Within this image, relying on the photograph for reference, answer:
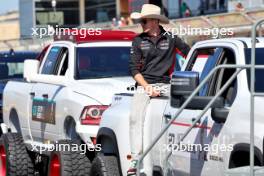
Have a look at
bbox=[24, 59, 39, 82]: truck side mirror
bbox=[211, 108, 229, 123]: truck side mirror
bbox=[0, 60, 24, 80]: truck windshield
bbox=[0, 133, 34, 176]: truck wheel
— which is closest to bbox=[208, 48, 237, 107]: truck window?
bbox=[211, 108, 229, 123]: truck side mirror

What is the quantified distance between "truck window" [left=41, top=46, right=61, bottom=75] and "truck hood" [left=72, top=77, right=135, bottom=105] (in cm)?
104

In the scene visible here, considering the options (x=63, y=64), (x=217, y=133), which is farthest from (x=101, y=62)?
(x=217, y=133)

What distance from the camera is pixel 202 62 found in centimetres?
764

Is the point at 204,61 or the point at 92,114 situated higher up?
the point at 204,61

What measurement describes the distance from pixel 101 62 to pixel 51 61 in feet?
3.27

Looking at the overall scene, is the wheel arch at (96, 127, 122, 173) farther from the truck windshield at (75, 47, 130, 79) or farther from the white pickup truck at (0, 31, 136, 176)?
the truck windshield at (75, 47, 130, 79)

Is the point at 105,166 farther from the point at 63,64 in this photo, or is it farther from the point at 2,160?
the point at 2,160

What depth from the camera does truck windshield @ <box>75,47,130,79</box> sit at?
442 inches

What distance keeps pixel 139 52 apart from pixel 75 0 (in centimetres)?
6580

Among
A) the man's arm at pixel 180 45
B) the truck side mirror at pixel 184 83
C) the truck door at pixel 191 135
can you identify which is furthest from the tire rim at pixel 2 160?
the truck side mirror at pixel 184 83

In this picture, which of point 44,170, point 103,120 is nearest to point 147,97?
point 103,120

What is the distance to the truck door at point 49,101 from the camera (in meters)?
11.1

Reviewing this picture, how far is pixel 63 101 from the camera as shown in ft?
35.2

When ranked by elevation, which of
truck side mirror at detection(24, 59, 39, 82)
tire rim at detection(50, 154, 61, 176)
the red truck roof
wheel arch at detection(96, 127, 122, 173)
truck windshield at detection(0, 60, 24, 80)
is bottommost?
tire rim at detection(50, 154, 61, 176)
